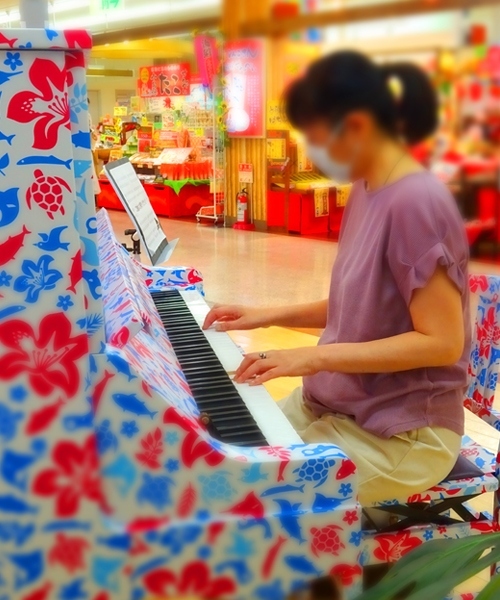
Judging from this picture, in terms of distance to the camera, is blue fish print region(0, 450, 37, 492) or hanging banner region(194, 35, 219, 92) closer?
hanging banner region(194, 35, 219, 92)

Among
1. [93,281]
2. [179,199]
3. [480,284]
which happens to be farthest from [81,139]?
[179,199]

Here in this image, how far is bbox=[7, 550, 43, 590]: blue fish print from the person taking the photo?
82 cm

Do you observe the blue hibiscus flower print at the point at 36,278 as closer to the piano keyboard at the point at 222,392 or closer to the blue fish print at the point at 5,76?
the blue fish print at the point at 5,76

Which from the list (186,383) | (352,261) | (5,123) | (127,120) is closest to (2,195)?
(5,123)

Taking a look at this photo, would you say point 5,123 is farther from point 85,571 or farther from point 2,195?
point 85,571

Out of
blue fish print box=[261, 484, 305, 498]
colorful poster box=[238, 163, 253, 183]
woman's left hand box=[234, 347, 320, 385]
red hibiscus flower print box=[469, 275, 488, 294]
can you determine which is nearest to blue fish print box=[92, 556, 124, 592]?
blue fish print box=[261, 484, 305, 498]

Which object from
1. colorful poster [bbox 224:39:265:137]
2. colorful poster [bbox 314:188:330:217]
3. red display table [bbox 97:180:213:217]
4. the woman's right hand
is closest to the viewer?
colorful poster [bbox 224:39:265:137]

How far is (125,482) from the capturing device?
2.68 ft

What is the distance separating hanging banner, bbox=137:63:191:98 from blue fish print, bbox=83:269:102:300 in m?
8.11

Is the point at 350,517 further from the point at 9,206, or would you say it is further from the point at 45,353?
the point at 9,206

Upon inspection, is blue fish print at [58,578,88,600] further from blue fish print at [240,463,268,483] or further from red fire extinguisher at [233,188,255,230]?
red fire extinguisher at [233,188,255,230]

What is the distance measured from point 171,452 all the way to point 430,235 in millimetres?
451

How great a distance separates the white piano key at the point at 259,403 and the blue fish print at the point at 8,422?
34 cm

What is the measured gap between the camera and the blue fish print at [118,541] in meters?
0.83
